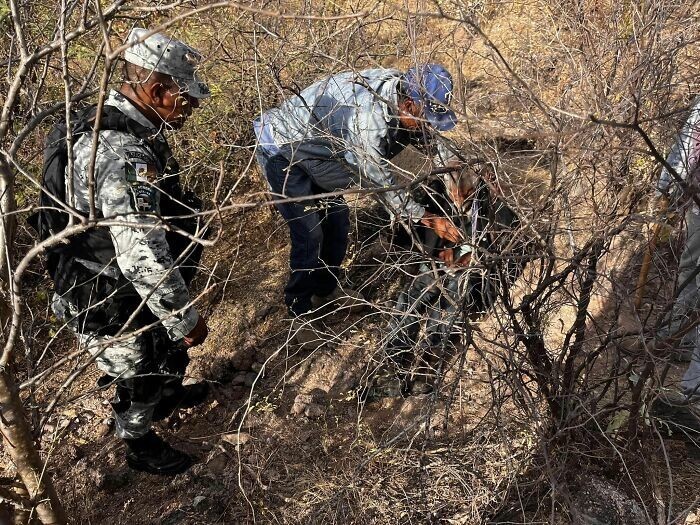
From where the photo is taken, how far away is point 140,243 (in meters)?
2.33

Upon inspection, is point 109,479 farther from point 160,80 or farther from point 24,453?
point 160,80

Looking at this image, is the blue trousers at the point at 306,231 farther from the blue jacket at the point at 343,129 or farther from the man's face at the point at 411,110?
the man's face at the point at 411,110

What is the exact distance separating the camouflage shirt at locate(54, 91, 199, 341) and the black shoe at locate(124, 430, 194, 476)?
0.84 meters

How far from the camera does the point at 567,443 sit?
8.18 ft

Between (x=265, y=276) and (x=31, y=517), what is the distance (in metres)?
2.63

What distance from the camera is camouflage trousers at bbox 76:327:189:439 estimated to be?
8.81 ft

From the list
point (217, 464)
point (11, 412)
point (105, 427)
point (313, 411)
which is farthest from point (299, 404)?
point (11, 412)

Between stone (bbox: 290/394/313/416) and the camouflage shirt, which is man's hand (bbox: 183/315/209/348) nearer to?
the camouflage shirt

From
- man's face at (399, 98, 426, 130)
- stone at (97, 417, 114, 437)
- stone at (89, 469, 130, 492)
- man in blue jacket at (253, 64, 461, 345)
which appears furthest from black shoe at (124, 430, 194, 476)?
man's face at (399, 98, 426, 130)

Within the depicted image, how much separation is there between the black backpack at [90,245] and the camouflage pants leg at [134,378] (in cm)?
10

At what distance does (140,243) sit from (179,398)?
1339mm

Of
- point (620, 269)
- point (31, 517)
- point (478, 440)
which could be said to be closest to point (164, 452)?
point (31, 517)

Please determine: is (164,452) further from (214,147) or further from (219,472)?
(214,147)

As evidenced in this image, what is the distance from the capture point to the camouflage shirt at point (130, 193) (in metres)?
2.26
